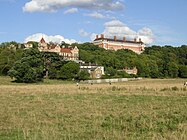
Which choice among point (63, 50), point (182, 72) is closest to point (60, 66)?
point (63, 50)

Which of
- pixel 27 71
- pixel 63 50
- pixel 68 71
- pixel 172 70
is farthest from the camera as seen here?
pixel 63 50

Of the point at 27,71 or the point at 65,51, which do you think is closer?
the point at 27,71

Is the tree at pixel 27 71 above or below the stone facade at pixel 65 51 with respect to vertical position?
below

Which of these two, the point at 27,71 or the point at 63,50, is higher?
the point at 63,50

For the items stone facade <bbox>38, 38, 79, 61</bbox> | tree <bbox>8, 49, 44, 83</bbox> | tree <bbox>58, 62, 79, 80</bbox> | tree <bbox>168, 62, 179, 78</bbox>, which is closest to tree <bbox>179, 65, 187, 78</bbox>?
tree <bbox>168, 62, 179, 78</bbox>

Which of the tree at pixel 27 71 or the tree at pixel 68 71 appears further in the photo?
the tree at pixel 68 71

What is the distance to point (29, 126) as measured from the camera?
568 inches

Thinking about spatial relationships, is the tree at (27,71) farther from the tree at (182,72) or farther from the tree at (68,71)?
the tree at (182,72)

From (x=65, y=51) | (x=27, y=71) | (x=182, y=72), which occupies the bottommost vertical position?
(x=27, y=71)

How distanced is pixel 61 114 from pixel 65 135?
612 centimetres

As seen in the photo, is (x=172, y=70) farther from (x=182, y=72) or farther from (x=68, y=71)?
(x=68, y=71)

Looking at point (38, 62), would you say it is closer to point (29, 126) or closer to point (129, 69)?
point (129, 69)

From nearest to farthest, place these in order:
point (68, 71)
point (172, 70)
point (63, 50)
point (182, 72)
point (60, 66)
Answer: point (68, 71) < point (60, 66) < point (172, 70) < point (182, 72) < point (63, 50)

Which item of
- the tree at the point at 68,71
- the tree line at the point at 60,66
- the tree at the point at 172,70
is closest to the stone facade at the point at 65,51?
the tree line at the point at 60,66
